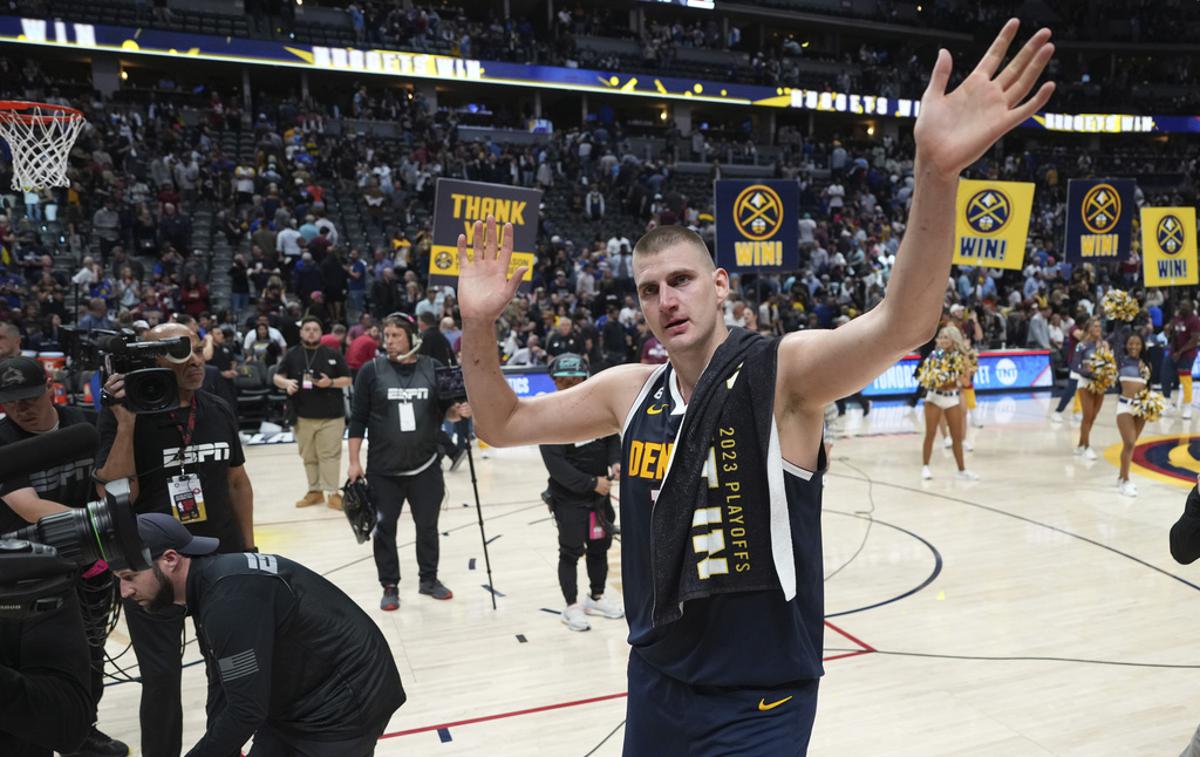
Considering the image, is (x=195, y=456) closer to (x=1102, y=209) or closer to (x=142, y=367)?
(x=142, y=367)

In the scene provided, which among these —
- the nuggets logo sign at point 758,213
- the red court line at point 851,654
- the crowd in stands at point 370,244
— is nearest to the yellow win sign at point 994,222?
the nuggets logo sign at point 758,213

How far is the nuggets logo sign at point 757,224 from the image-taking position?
12328mm

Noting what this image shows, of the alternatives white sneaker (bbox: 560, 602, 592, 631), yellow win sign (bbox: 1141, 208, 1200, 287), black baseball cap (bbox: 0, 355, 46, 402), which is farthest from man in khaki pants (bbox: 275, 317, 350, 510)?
yellow win sign (bbox: 1141, 208, 1200, 287)

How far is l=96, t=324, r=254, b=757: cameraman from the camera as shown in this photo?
13.0ft

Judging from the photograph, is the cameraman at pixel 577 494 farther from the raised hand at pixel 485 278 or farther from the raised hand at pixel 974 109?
the raised hand at pixel 974 109

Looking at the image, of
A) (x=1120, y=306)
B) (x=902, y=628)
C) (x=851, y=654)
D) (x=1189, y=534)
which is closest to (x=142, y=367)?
(x=1189, y=534)

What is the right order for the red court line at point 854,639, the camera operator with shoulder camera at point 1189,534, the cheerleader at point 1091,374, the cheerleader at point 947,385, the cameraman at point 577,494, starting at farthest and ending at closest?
1. the cheerleader at point 1091,374
2. the cheerleader at point 947,385
3. the cameraman at point 577,494
4. the red court line at point 854,639
5. the camera operator with shoulder camera at point 1189,534

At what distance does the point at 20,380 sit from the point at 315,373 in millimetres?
5603

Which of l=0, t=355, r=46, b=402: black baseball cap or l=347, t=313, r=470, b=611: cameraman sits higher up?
l=0, t=355, r=46, b=402: black baseball cap

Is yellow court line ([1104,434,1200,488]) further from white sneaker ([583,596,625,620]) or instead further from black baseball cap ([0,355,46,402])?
black baseball cap ([0,355,46,402])

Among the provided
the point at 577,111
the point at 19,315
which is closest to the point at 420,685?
the point at 19,315

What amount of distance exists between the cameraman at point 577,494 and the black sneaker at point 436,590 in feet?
3.40

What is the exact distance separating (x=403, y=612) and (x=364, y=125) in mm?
22633

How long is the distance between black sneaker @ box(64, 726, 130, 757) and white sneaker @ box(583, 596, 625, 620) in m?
2.99
